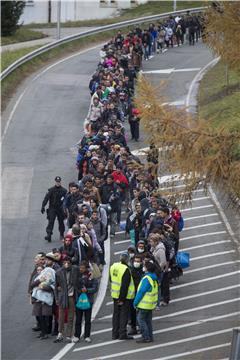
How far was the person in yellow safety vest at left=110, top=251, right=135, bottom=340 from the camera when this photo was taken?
21.2 metres

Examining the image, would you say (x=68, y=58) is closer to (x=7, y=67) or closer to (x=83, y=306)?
(x=7, y=67)

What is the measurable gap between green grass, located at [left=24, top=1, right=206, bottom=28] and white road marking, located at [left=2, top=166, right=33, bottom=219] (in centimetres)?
3417

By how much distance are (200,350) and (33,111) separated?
72.9 feet

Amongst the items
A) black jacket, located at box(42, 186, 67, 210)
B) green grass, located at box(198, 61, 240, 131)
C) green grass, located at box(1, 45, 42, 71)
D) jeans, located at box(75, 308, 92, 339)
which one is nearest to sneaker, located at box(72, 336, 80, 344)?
jeans, located at box(75, 308, 92, 339)

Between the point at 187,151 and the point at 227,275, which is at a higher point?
the point at 187,151

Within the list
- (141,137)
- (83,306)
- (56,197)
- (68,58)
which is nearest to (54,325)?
(83,306)

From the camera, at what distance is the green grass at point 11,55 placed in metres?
49.2

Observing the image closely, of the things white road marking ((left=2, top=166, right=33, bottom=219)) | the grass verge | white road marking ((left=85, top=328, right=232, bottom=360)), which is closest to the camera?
white road marking ((left=85, top=328, right=232, bottom=360))

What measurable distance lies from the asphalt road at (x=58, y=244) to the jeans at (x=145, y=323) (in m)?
0.20

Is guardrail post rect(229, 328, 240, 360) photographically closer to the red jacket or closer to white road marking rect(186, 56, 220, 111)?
the red jacket

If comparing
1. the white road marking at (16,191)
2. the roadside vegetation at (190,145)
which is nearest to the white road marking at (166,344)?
the roadside vegetation at (190,145)

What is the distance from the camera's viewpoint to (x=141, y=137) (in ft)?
122

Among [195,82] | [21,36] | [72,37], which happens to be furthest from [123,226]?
[21,36]

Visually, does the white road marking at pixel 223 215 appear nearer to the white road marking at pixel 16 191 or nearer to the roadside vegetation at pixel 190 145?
the white road marking at pixel 16 191
